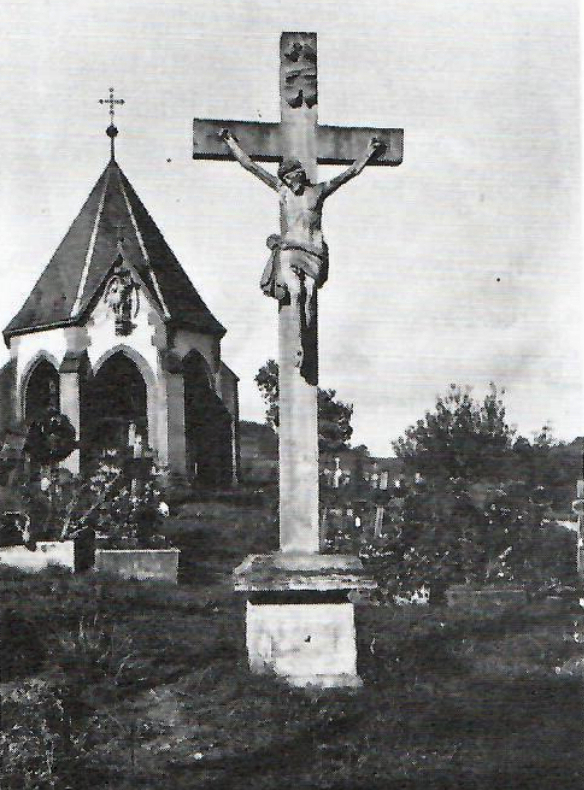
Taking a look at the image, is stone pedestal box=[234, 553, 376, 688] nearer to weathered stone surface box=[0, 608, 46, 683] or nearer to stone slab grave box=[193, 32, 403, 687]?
stone slab grave box=[193, 32, 403, 687]

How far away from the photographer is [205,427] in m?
23.6

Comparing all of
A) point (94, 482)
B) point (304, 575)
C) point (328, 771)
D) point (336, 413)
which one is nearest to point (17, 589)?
point (94, 482)

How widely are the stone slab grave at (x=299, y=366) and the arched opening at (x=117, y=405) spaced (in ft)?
49.6

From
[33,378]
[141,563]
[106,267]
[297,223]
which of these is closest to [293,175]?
[297,223]

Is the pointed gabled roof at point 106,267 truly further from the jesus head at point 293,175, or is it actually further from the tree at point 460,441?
the jesus head at point 293,175

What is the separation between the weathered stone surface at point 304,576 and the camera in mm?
6277

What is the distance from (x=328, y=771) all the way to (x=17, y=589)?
5725mm

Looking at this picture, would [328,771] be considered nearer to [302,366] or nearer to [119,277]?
[302,366]

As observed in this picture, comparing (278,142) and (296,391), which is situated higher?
(278,142)

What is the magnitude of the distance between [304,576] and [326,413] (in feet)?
60.9

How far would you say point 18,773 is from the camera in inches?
197

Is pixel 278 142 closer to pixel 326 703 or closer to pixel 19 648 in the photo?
pixel 326 703

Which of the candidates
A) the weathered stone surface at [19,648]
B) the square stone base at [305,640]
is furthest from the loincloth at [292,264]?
the weathered stone surface at [19,648]

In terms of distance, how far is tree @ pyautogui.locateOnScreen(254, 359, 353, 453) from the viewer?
23.0 metres
